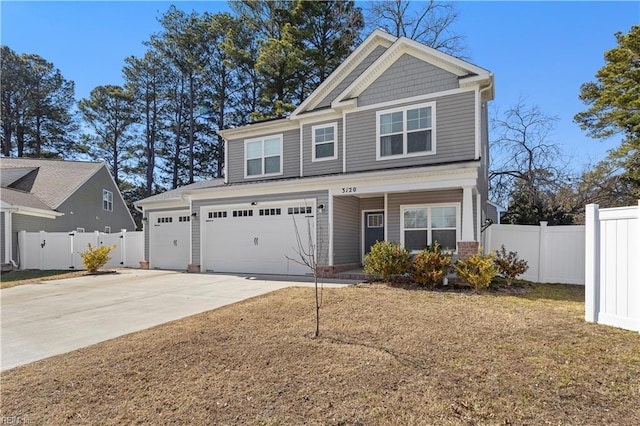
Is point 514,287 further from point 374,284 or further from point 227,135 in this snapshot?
point 227,135

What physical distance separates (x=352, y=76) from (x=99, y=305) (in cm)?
1127

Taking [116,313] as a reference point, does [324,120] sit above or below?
above

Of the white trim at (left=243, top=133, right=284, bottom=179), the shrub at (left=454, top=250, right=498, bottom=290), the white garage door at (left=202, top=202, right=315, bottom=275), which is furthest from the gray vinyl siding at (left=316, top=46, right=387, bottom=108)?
the shrub at (left=454, top=250, right=498, bottom=290)

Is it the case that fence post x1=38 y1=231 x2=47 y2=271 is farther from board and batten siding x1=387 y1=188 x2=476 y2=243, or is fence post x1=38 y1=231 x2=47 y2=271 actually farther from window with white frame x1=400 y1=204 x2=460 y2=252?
window with white frame x1=400 y1=204 x2=460 y2=252

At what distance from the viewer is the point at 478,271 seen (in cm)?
877

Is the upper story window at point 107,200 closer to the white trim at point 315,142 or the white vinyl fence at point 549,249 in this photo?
the white trim at point 315,142

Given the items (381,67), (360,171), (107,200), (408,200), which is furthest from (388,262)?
(107,200)

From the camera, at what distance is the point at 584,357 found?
4.25 m

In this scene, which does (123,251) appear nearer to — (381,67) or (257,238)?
(257,238)

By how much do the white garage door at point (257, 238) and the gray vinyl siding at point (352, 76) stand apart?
4505mm

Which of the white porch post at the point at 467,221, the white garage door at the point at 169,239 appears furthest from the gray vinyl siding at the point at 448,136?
the white garage door at the point at 169,239

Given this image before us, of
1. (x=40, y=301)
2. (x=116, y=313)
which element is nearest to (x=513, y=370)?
(x=116, y=313)

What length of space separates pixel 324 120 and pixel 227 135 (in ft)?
15.6

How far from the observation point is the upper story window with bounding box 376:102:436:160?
11977 millimetres
